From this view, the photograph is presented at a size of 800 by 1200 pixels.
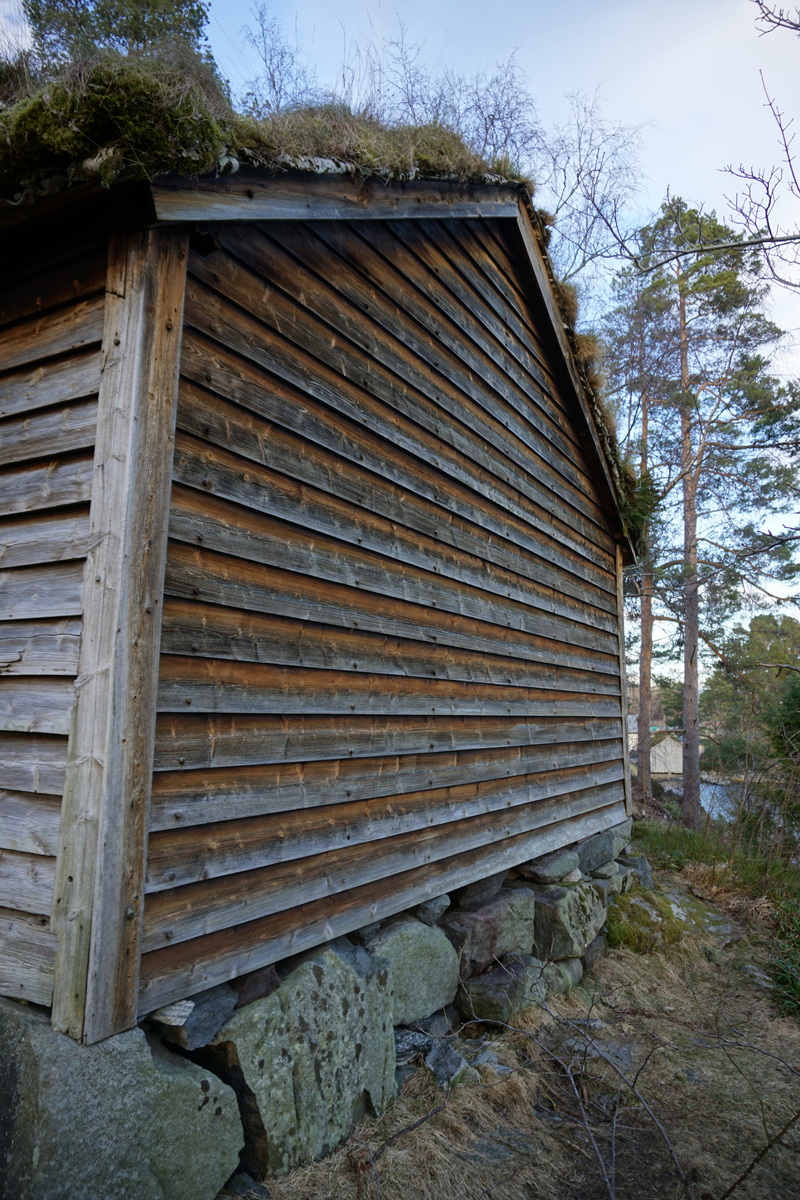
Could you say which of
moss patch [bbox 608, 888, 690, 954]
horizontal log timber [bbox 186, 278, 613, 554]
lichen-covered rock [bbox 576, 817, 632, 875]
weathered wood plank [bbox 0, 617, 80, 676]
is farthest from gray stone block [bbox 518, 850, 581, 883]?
weathered wood plank [bbox 0, 617, 80, 676]

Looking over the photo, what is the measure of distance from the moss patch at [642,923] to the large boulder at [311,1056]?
386 centimetres

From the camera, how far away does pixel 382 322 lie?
4.12m

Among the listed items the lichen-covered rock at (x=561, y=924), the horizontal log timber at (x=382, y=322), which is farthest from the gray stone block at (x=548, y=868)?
the horizontal log timber at (x=382, y=322)

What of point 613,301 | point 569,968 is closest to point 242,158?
point 569,968

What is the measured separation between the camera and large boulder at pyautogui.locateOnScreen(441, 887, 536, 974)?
4602mm

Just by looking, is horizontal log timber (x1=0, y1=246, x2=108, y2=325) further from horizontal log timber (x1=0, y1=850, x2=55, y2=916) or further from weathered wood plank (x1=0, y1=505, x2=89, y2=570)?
horizontal log timber (x1=0, y1=850, x2=55, y2=916)

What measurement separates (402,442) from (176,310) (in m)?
1.76

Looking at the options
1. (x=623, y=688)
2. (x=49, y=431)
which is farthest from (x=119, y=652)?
(x=623, y=688)

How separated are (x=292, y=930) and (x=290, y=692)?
1.01 m

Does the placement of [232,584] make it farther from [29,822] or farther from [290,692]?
[29,822]

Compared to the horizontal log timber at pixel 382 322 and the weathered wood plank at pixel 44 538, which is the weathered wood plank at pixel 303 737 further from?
the horizontal log timber at pixel 382 322

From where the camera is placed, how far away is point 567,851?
20.7 feet

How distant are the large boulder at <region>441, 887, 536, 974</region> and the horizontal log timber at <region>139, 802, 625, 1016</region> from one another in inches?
10.9

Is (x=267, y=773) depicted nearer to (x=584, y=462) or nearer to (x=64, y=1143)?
(x=64, y=1143)
